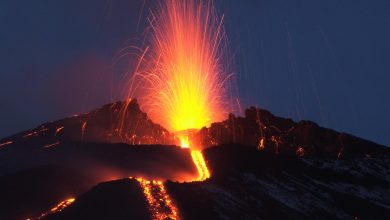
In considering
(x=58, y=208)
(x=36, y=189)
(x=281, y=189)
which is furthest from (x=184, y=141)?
(x=58, y=208)

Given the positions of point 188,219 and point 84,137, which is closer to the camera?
point 188,219

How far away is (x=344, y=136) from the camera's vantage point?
104 metres

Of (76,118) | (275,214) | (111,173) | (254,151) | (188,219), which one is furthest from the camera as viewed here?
(76,118)

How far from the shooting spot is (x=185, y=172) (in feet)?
217

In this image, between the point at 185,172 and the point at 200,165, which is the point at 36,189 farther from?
the point at 200,165

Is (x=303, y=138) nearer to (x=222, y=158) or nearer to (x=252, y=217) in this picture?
(x=222, y=158)

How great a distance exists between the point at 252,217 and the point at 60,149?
35912 millimetres

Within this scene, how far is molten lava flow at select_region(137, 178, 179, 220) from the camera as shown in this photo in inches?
1613

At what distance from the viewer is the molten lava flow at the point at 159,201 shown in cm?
4097

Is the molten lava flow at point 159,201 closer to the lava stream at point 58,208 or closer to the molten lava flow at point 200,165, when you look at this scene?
the lava stream at point 58,208

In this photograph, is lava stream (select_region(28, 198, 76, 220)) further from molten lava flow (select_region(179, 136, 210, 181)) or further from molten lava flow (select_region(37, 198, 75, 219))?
molten lava flow (select_region(179, 136, 210, 181))

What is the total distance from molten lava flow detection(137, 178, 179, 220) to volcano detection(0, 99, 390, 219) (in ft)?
0.34

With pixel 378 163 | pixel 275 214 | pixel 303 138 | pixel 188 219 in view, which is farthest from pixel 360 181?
pixel 188 219

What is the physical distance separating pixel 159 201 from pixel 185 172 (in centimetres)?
2116
